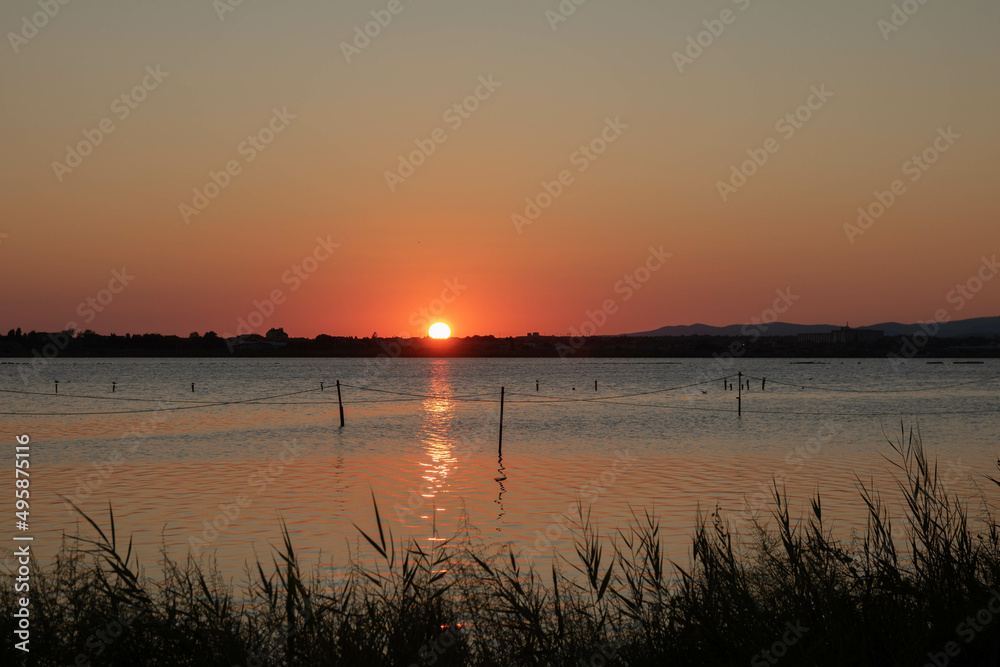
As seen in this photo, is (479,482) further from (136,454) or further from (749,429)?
(749,429)

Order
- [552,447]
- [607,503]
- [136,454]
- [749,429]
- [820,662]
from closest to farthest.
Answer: [820,662]
[607,503]
[136,454]
[552,447]
[749,429]

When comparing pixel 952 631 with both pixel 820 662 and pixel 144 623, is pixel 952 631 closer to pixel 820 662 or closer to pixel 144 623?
pixel 820 662

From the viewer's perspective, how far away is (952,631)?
660 cm

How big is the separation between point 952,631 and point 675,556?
6.92 metres

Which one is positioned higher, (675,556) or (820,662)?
(820,662)

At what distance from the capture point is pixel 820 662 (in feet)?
19.9

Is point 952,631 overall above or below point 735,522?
above

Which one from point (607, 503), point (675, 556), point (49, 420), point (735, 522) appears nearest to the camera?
point (675, 556)

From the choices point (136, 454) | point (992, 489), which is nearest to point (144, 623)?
point (992, 489)

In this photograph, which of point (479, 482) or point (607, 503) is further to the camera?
point (479, 482)

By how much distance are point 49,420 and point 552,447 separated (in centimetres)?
2879

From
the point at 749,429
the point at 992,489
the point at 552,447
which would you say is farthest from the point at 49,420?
the point at 992,489

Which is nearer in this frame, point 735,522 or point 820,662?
point 820,662

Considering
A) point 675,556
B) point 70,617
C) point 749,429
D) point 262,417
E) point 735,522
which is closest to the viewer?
point 70,617
